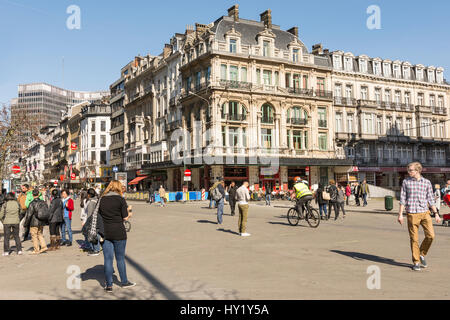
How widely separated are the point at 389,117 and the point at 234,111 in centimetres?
2178

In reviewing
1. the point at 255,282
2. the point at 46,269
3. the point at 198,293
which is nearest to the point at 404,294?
the point at 255,282

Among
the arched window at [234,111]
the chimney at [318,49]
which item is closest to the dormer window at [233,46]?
the arched window at [234,111]

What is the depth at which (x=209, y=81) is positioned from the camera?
40.2 m

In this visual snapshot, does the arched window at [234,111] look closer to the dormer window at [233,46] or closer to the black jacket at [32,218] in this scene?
the dormer window at [233,46]

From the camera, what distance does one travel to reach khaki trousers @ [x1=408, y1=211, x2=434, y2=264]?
7.30m

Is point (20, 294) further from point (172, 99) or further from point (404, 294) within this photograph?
point (172, 99)

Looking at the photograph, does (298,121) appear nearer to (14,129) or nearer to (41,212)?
(14,129)

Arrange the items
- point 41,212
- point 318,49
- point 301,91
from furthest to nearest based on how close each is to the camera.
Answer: point 318,49, point 301,91, point 41,212

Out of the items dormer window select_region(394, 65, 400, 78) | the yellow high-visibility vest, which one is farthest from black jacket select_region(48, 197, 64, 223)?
dormer window select_region(394, 65, 400, 78)

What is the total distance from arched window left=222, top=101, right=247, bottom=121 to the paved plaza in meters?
28.2

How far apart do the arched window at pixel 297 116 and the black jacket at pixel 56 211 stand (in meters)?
34.8

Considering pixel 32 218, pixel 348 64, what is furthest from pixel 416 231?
pixel 348 64

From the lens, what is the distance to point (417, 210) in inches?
293
